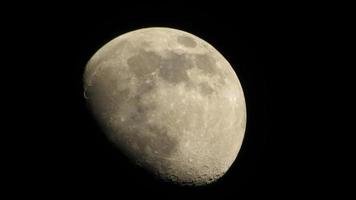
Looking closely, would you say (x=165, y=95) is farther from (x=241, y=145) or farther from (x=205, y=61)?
(x=241, y=145)

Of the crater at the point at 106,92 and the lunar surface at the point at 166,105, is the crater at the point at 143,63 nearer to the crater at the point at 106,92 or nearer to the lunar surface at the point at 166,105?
the lunar surface at the point at 166,105

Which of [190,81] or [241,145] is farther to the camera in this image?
[241,145]

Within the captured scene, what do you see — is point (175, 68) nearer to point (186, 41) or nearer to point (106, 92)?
point (186, 41)

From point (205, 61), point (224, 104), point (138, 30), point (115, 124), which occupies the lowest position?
point (115, 124)

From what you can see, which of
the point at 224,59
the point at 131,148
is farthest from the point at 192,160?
the point at 224,59

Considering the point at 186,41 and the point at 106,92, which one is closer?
the point at 106,92

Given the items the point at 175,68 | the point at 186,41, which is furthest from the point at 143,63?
the point at 186,41

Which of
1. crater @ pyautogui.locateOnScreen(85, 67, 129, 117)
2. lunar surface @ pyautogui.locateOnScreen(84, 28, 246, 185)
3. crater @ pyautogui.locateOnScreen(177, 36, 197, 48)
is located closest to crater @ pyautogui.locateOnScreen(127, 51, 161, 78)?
lunar surface @ pyautogui.locateOnScreen(84, 28, 246, 185)

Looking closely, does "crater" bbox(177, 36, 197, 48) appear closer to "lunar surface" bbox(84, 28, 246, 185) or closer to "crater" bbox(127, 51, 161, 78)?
"lunar surface" bbox(84, 28, 246, 185)
